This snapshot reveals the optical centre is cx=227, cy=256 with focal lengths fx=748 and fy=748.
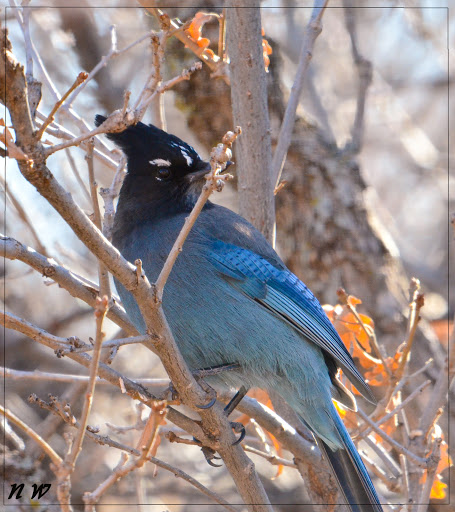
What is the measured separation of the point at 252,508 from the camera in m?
3.15

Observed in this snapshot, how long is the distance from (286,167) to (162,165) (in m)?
2.59

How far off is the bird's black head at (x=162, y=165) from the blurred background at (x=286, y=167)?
98 cm

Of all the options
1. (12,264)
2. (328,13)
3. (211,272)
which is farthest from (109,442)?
(328,13)

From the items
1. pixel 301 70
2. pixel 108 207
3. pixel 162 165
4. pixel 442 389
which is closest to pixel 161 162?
pixel 162 165

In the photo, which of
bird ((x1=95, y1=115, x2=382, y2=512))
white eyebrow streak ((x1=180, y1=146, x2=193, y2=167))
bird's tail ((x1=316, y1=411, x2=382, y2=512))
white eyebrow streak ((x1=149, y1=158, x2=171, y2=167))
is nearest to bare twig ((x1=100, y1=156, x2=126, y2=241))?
bird ((x1=95, y1=115, x2=382, y2=512))

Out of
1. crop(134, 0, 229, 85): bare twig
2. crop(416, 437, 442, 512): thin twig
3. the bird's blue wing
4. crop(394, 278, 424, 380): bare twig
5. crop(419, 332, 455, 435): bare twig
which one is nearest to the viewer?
crop(416, 437, 442, 512): thin twig

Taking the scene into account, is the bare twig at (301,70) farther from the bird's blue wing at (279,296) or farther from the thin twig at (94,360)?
the thin twig at (94,360)

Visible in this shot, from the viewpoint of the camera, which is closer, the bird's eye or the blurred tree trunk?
the bird's eye

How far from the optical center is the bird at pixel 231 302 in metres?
3.58

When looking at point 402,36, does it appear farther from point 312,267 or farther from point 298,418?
point 298,418

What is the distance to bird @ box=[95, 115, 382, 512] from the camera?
3.58 meters

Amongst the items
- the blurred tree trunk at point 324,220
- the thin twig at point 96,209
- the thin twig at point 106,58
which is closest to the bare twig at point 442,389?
the thin twig at point 96,209

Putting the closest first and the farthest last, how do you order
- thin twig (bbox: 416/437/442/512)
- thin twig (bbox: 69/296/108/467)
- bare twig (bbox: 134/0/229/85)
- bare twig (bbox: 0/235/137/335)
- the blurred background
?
thin twig (bbox: 69/296/108/467) → bare twig (bbox: 0/235/137/335) → thin twig (bbox: 416/437/442/512) → bare twig (bbox: 134/0/229/85) → the blurred background

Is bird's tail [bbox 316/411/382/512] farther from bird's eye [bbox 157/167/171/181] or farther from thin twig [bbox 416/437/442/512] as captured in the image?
bird's eye [bbox 157/167/171/181]
